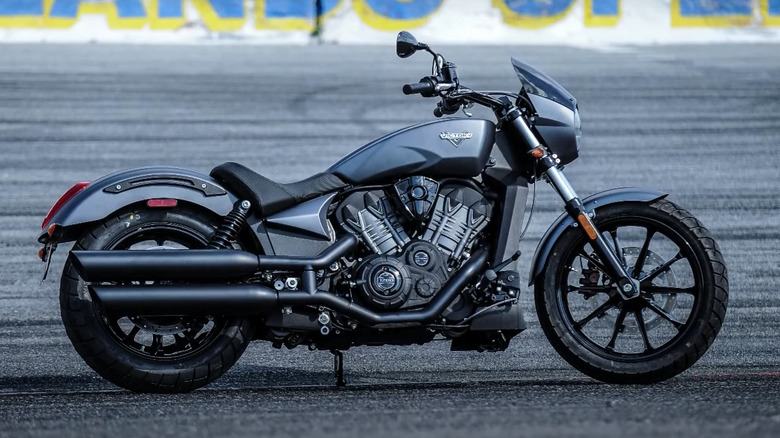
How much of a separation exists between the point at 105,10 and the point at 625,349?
1237 cm

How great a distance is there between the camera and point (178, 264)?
18.5 ft

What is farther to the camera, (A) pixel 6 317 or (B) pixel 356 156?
(A) pixel 6 317

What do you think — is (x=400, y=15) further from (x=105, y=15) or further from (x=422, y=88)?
(x=422, y=88)

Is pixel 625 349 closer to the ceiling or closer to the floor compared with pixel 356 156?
closer to the floor

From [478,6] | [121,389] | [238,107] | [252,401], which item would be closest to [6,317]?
[121,389]

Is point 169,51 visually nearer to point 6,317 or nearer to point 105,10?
point 105,10

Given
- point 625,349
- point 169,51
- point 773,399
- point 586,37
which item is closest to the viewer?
point 773,399

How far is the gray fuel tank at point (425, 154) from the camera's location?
5863mm

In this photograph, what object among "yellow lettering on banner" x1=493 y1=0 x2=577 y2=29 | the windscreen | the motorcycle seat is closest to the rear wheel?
the motorcycle seat

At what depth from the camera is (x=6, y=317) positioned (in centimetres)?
778

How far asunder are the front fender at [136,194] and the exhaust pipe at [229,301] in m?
0.32

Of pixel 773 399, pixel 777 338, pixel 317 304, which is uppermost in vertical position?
pixel 317 304

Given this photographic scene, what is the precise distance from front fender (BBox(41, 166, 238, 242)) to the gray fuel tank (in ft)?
1.93

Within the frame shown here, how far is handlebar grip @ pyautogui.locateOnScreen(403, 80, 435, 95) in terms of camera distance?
5891mm
